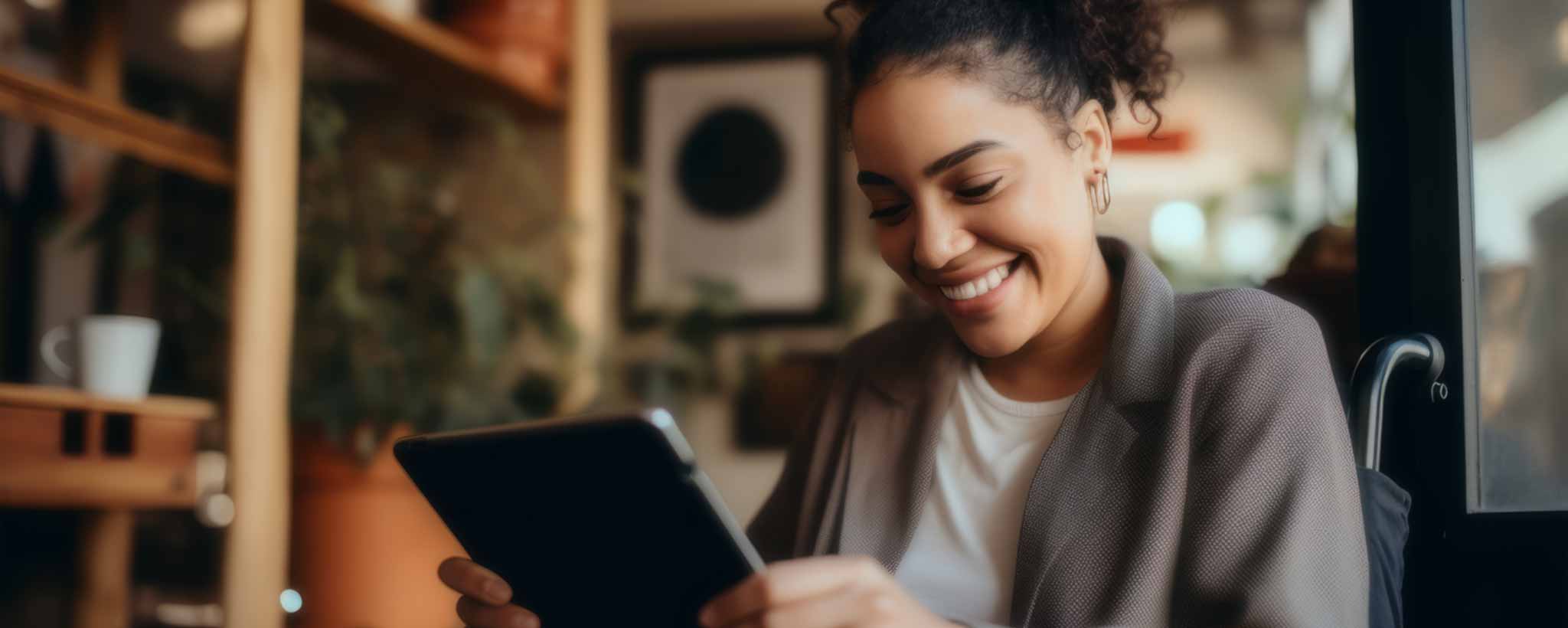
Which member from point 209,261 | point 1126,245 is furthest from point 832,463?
point 209,261

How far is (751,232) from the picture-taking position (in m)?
2.79

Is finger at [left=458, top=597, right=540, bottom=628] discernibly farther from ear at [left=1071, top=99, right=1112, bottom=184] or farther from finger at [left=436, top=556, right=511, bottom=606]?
ear at [left=1071, top=99, right=1112, bottom=184]

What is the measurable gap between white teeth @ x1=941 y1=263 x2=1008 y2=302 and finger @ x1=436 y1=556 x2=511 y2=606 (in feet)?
1.43

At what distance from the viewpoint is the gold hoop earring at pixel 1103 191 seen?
3.37ft

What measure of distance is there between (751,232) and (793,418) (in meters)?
0.45

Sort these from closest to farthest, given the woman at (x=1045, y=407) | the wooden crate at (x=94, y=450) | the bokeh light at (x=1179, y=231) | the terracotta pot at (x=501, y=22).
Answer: the woman at (x=1045, y=407), the wooden crate at (x=94, y=450), the terracotta pot at (x=501, y=22), the bokeh light at (x=1179, y=231)

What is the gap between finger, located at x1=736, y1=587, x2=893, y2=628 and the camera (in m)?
0.70

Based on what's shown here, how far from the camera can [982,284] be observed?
0.98m

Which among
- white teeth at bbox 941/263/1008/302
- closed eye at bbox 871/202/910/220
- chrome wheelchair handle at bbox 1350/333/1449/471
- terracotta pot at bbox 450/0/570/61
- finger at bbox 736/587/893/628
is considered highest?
terracotta pot at bbox 450/0/570/61

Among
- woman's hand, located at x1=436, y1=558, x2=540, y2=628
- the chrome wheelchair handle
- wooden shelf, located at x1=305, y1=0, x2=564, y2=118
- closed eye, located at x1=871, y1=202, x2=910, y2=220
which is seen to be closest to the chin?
closed eye, located at x1=871, y1=202, x2=910, y2=220

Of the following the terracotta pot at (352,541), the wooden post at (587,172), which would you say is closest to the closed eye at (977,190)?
the terracotta pot at (352,541)

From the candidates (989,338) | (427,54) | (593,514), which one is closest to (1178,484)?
(989,338)

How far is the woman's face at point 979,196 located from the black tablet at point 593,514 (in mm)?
338

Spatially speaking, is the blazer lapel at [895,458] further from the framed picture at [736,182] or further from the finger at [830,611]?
the framed picture at [736,182]
